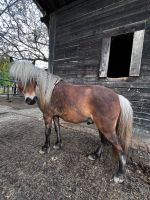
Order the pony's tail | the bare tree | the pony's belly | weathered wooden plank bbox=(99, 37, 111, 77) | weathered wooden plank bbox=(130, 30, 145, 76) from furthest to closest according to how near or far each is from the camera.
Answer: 1. the bare tree
2. weathered wooden plank bbox=(99, 37, 111, 77)
3. weathered wooden plank bbox=(130, 30, 145, 76)
4. the pony's belly
5. the pony's tail

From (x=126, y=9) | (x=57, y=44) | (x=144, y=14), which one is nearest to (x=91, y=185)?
(x=144, y=14)

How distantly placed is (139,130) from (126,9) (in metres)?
2.85

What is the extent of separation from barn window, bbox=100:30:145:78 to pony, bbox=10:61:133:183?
1.68m

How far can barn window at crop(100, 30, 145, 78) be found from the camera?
359 centimetres

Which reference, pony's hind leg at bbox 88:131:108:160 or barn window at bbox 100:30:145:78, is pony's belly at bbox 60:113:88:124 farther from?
barn window at bbox 100:30:145:78

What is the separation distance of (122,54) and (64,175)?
5096 mm

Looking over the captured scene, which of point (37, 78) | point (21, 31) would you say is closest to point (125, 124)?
point (37, 78)

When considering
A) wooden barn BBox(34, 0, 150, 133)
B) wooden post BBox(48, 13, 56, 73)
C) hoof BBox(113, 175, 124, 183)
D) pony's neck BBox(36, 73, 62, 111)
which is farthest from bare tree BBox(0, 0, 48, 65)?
hoof BBox(113, 175, 124, 183)

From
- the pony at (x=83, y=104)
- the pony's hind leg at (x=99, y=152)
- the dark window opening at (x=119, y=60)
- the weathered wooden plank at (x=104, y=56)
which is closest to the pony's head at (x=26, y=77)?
the pony at (x=83, y=104)

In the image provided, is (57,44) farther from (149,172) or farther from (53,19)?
(149,172)

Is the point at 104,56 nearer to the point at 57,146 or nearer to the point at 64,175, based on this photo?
the point at 57,146

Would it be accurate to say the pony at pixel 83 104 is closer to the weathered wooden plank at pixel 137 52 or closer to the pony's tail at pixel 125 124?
the pony's tail at pixel 125 124

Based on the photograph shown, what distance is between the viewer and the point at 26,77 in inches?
97.1

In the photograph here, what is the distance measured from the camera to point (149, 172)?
235 centimetres
